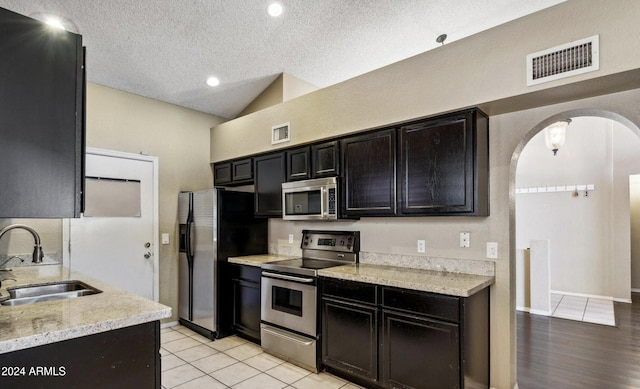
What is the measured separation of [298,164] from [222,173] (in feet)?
5.02

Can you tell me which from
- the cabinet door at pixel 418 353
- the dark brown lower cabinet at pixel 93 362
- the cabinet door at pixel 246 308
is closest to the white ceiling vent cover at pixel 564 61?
the cabinet door at pixel 418 353

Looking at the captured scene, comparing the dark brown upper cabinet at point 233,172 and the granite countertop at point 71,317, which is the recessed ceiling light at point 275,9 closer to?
the dark brown upper cabinet at point 233,172

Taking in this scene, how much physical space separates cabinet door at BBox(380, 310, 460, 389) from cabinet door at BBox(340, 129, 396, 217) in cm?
92

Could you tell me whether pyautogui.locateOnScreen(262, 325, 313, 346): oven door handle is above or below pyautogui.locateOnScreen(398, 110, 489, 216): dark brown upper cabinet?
below

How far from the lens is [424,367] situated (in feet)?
7.87

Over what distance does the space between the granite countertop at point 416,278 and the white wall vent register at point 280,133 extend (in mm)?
1549

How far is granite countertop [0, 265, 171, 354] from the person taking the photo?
128cm

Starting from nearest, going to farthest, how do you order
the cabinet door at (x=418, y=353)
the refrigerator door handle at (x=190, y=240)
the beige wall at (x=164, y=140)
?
the cabinet door at (x=418, y=353) → the beige wall at (x=164, y=140) → the refrigerator door handle at (x=190, y=240)

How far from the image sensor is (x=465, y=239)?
2.83 metres

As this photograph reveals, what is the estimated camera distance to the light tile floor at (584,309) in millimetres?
4473

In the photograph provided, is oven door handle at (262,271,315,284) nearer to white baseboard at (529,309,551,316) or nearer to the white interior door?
the white interior door

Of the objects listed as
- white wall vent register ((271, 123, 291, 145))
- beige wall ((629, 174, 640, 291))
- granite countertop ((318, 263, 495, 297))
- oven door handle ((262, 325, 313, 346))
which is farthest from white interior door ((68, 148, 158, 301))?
beige wall ((629, 174, 640, 291))

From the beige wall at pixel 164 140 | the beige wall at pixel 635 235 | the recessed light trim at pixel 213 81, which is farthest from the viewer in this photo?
the beige wall at pixel 635 235

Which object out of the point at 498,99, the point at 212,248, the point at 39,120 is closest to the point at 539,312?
the point at 498,99
